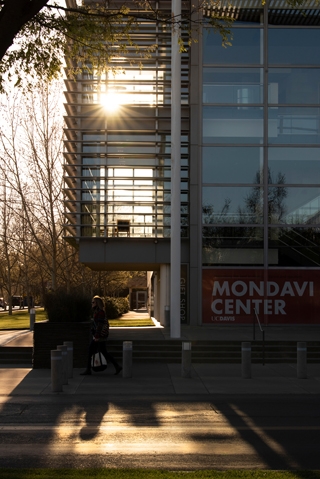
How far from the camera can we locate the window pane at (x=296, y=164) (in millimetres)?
26984

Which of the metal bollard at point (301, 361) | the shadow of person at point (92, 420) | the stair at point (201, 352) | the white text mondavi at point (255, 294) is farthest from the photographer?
the white text mondavi at point (255, 294)

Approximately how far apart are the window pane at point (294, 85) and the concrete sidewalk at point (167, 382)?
1371 centimetres

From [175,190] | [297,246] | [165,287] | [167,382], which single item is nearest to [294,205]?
[297,246]

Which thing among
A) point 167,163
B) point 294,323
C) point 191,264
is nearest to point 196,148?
point 167,163

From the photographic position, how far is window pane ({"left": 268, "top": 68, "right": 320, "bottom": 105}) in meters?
27.3

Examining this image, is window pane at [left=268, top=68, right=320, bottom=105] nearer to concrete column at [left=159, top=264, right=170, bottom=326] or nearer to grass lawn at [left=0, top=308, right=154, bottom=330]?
concrete column at [left=159, top=264, right=170, bottom=326]

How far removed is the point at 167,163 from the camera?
27.7 m

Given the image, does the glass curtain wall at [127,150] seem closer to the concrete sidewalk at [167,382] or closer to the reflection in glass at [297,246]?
the reflection in glass at [297,246]

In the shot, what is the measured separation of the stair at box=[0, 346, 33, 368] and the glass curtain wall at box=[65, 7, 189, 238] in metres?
9.16

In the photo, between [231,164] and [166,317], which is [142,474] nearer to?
[166,317]

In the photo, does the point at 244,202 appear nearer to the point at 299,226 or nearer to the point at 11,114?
the point at 299,226

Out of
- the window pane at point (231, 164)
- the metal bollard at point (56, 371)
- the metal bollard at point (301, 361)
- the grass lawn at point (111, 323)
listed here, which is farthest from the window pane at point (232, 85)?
the metal bollard at point (56, 371)

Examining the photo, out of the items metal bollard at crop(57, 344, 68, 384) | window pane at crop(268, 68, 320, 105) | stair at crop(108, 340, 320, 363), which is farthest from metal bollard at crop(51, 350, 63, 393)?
window pane at crop(268, 68, 320, 105)

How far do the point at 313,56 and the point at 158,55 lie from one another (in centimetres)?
675
